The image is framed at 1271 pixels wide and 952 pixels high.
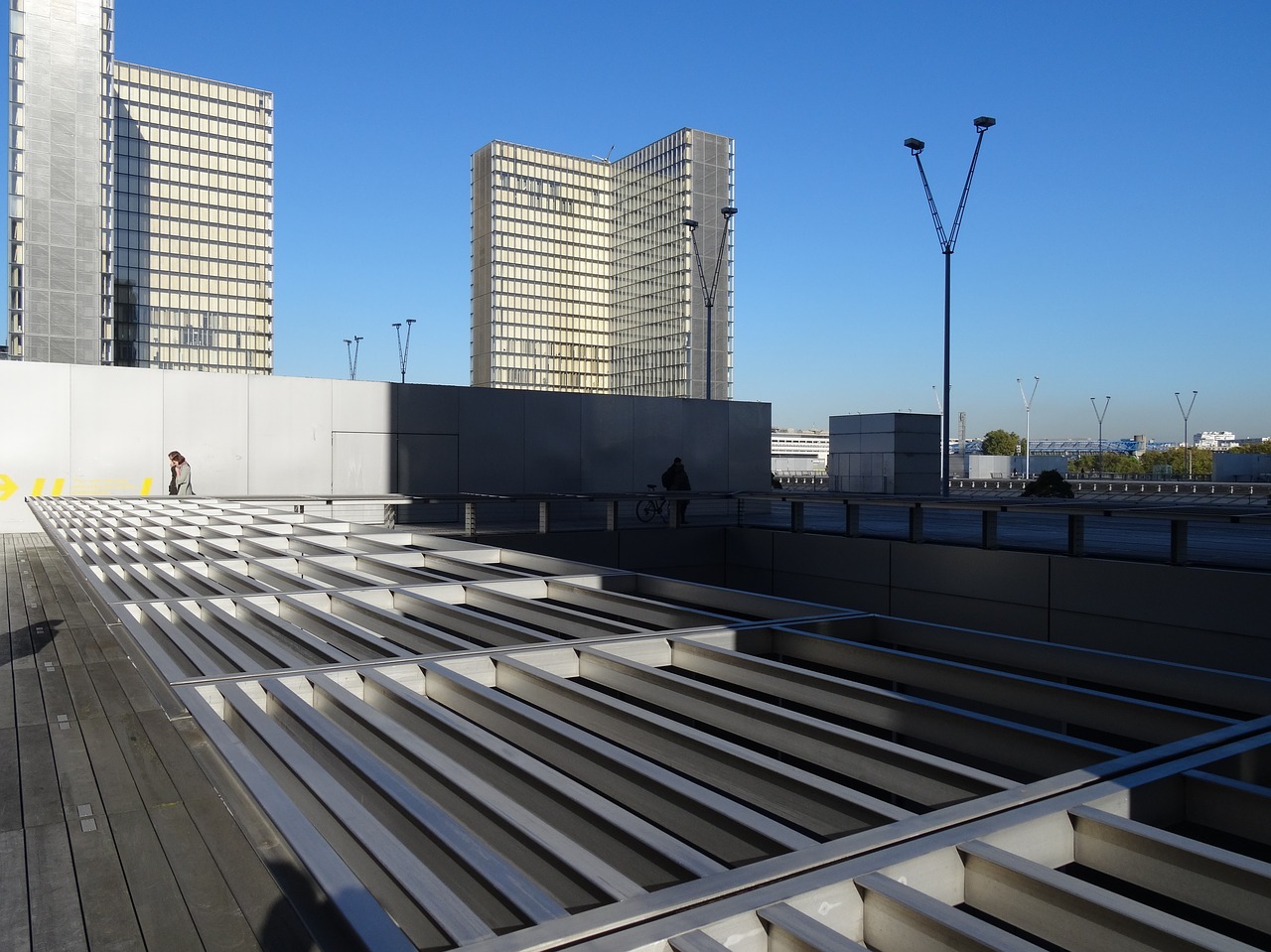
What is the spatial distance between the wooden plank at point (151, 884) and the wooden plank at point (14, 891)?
0.31 metres

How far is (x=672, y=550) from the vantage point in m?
17.2

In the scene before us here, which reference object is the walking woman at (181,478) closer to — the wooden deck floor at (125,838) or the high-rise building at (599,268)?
the wooden deck floor at (125,838)

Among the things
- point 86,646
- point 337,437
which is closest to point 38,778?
point 86,646

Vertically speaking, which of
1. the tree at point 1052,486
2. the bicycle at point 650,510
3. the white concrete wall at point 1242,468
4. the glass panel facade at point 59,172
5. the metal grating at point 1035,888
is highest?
the glass panel facade at point 59,172

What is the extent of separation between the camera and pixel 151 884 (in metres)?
3.54

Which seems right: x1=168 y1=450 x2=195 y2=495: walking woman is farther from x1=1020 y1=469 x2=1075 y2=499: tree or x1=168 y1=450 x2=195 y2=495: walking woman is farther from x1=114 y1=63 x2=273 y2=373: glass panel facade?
x1=114 y1=63 x2=273 y2=373: glass panel facade

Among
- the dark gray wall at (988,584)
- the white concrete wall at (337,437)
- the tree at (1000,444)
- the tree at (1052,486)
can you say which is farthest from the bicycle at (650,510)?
the tree at (1000,444)

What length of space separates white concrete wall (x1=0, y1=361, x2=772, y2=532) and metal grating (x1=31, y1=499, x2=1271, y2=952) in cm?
1650

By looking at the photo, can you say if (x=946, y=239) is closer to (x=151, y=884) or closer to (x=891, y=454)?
(x=891, y=454)

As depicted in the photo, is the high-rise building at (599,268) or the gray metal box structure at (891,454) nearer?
the gray metal box structure at (891,454)

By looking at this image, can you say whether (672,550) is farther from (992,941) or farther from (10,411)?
(992,941)

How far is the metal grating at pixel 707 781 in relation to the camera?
1703 millimetres

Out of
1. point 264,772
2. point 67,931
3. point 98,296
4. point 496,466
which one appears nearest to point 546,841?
point 264,772

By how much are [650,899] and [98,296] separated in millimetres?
48500
